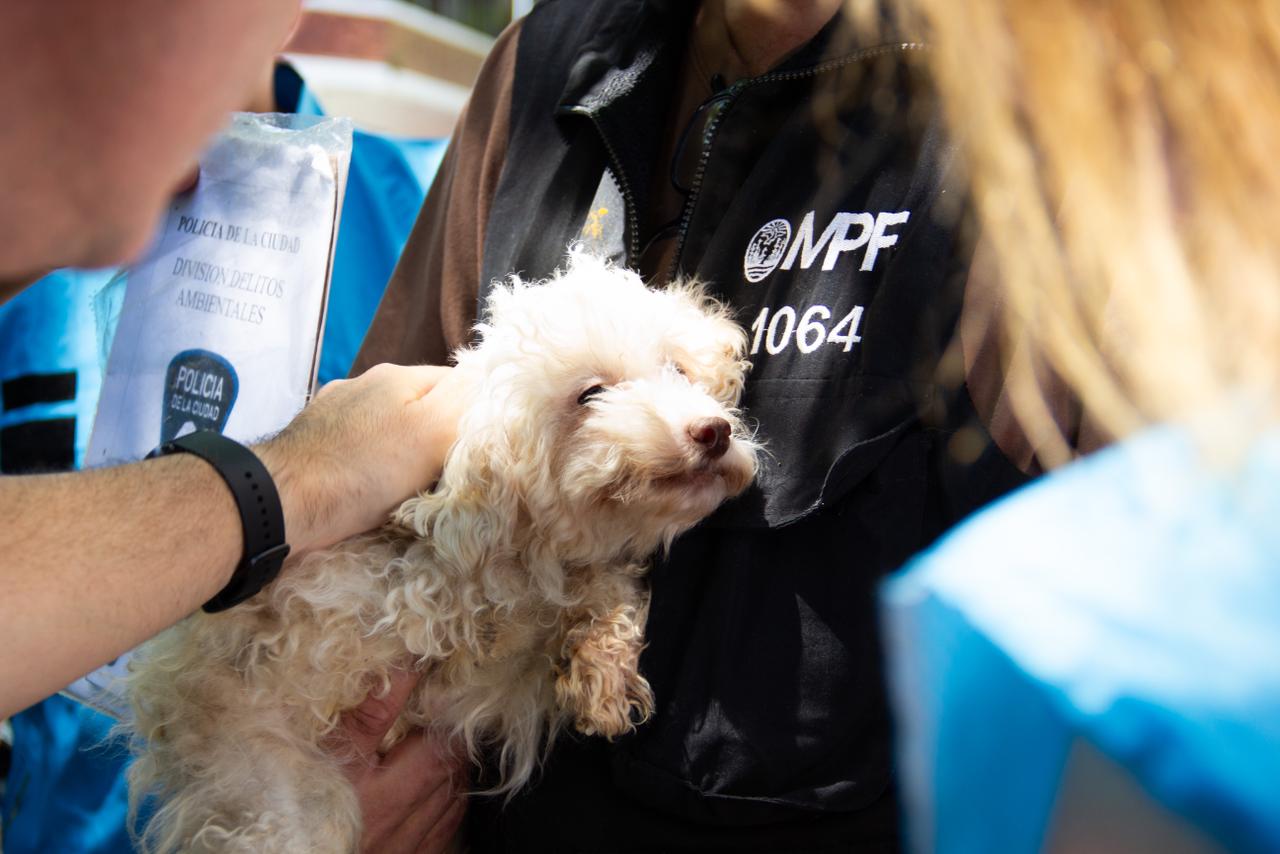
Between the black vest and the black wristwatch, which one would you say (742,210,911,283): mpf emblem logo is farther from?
the black wristwatch

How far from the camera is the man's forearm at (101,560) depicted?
4.16 ft

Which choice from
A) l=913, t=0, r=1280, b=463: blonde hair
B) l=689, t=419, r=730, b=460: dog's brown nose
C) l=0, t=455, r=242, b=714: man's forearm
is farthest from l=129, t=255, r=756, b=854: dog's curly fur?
l=913, t=0, r=1280, b=463: blonde hair

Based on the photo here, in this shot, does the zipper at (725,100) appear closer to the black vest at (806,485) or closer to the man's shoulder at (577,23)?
the black vest at (806,485)

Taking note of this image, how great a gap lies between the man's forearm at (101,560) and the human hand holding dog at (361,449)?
0.39 feet

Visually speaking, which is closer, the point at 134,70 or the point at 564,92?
the point at 134,70

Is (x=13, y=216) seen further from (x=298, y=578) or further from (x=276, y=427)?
(x=276, y=427)

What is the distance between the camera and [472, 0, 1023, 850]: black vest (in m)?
1.45

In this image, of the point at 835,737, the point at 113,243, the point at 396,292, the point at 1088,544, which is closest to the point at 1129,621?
the point at 1088,544

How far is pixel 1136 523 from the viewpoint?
54cm

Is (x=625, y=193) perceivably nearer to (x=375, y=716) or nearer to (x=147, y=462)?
(x=147, y=462)

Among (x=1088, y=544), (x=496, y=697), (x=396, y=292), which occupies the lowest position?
(x=496, y=697)

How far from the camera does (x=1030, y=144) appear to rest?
0.64m

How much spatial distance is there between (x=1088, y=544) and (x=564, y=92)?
1.56 metres

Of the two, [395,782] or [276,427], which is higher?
[276,427]
